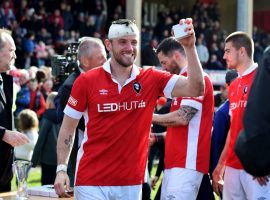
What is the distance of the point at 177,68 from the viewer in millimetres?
5945

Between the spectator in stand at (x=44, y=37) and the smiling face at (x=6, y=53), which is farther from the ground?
the smiling face at (x=6, y=53)

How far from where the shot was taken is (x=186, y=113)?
18.5ft

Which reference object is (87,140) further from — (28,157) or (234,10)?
(234,10)

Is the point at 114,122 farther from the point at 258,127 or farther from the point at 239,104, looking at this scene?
the point at 258,127

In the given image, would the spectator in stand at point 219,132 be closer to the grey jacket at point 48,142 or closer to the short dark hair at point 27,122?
the grey jacket at point 48,142

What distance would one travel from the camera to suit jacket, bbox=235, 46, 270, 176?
2891 mm

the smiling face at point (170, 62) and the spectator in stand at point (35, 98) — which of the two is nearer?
the smiling face at point (170, 62)

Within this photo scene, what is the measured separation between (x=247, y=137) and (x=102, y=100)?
1872mm

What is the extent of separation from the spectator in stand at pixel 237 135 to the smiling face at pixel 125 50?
1094 millimetres

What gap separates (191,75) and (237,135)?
105cm

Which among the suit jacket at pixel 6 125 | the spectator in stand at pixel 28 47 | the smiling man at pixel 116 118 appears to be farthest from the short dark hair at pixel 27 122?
the spectator in stand at pixel 28 47

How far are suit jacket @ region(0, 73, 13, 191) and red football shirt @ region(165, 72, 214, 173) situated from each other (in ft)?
4.18

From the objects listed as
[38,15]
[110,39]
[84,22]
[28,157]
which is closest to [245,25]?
[84,22]

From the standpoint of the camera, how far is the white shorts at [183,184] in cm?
565
